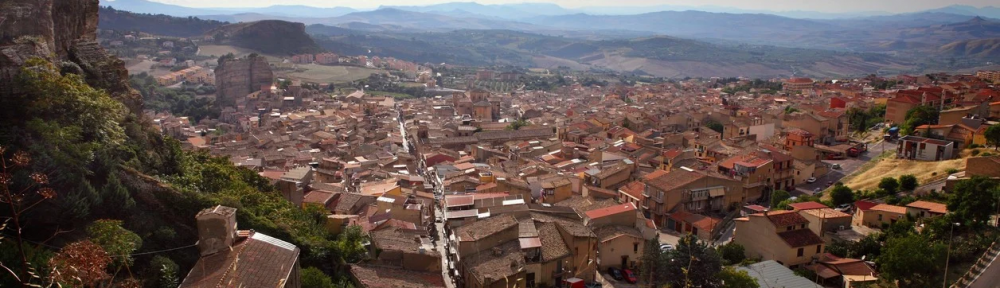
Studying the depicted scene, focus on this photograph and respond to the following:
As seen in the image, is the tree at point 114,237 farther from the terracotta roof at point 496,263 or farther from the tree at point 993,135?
the tree at point 993,135

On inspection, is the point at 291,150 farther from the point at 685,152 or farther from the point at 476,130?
the point at 685,152

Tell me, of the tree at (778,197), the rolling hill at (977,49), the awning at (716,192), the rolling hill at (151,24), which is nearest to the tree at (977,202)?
the tree at (778,197)

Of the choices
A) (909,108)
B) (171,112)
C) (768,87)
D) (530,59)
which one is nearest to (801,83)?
(768,87)

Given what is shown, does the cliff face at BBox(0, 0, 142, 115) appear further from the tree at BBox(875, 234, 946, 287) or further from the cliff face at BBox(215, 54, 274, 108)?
the cliff face at BBox(215, 54, 274, 108)

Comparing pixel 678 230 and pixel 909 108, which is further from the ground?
pixel 909 108

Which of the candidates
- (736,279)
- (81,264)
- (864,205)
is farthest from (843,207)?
(81,264)

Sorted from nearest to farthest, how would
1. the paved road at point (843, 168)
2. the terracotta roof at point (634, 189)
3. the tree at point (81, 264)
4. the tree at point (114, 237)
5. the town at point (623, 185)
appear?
1. the tree at point (81, 264)
2. the tree at point (114, 237)
3. the town at point (623, 185)
4. the terracotta roof at point (634, 189)
5. the paved road at point (843, 168)

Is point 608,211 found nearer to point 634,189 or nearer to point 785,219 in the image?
point 785,219
